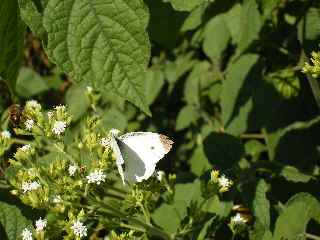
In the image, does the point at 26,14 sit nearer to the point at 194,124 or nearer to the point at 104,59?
the point at 104,59

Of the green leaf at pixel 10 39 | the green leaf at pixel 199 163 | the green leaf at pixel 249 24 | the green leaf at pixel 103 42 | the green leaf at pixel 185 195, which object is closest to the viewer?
the green leaf at pixel 103 42

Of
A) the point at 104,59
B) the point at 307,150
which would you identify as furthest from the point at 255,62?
the point at 104,59

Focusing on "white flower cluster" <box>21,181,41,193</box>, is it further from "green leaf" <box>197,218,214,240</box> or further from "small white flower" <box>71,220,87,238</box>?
"green leaf" <box>197,218,214,240</box>

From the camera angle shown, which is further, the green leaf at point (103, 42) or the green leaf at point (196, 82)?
the green leaf at point (196, 82)

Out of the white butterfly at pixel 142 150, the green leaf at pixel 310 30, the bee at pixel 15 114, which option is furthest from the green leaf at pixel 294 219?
the bee at pixel 15 114

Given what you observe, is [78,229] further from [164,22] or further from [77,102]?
[77,102]

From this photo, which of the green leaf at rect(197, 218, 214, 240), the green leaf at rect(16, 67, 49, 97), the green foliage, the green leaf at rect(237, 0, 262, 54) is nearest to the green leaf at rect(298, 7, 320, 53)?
the green foliage

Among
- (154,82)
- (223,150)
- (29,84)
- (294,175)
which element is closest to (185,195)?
(223,150)

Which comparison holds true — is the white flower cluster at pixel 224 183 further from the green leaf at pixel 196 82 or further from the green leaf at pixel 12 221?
the green leaf at pixel 196 82
